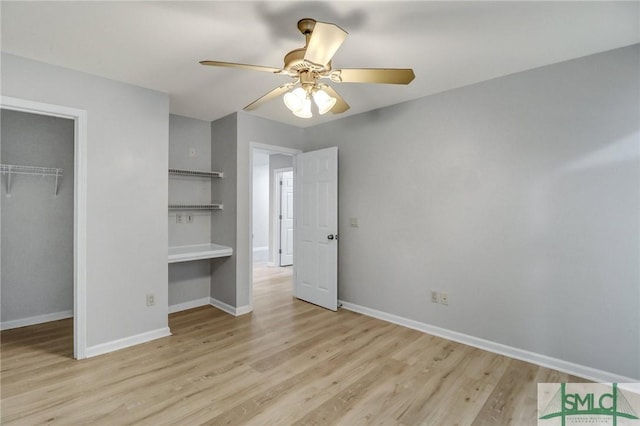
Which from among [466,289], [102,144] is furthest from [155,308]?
[466,289]

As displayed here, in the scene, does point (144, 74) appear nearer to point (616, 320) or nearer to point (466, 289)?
point (466, 289)

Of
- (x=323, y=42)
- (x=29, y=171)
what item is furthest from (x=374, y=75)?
(x=29, y=171)

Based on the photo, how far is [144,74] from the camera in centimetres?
274

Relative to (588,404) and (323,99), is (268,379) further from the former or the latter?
(588,404)

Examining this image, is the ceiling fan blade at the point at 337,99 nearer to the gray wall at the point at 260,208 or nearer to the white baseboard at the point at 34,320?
the white baseboard at the point at 34,320

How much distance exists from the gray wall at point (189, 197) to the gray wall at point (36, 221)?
1.11 metres

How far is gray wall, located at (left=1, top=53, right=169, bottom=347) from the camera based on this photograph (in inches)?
104

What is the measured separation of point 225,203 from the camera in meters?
4.02

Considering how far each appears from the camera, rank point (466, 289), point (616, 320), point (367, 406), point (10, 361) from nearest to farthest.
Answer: point (367, 406)
point (616, 320)
point (10, 361)
point (466, 289)

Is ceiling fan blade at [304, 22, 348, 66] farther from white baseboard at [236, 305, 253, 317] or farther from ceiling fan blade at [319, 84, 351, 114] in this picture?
white baseboard at [236, 305, 253, 317]

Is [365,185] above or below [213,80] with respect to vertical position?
below

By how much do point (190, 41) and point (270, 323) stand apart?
2.80 m

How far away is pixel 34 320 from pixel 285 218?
4200 mm

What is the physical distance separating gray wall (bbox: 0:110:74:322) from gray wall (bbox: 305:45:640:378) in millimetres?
3532
